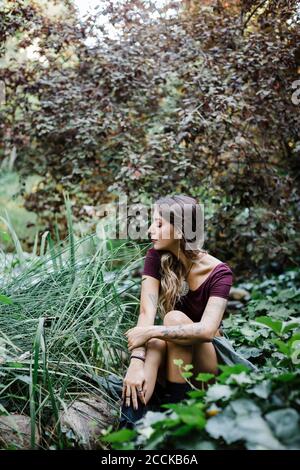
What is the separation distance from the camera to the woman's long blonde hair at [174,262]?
2.90 meters

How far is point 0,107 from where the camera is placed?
5.14 metres

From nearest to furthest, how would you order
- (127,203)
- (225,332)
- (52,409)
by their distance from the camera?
(52,409) < (225,332) < (127,203)

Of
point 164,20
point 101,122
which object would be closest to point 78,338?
point 101,122

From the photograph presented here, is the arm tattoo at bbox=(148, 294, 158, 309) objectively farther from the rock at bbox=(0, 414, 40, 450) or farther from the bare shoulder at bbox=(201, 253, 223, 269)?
the rock at bbox=(0, 414, 40, 450)

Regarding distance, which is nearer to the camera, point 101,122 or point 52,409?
point 52,409

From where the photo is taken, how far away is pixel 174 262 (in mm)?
2961

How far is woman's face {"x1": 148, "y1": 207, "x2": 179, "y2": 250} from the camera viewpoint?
2893 millimetres

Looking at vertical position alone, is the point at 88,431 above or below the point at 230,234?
below

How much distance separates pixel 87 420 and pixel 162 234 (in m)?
0.97

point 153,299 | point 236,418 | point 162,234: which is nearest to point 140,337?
point 153,299

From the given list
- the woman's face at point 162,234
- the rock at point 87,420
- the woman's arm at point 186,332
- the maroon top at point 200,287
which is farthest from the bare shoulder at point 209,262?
the rock at point 87,420

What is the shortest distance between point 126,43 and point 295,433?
370cm

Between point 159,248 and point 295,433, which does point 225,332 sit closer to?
point 159,248

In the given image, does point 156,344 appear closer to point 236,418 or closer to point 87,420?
point 87,420
